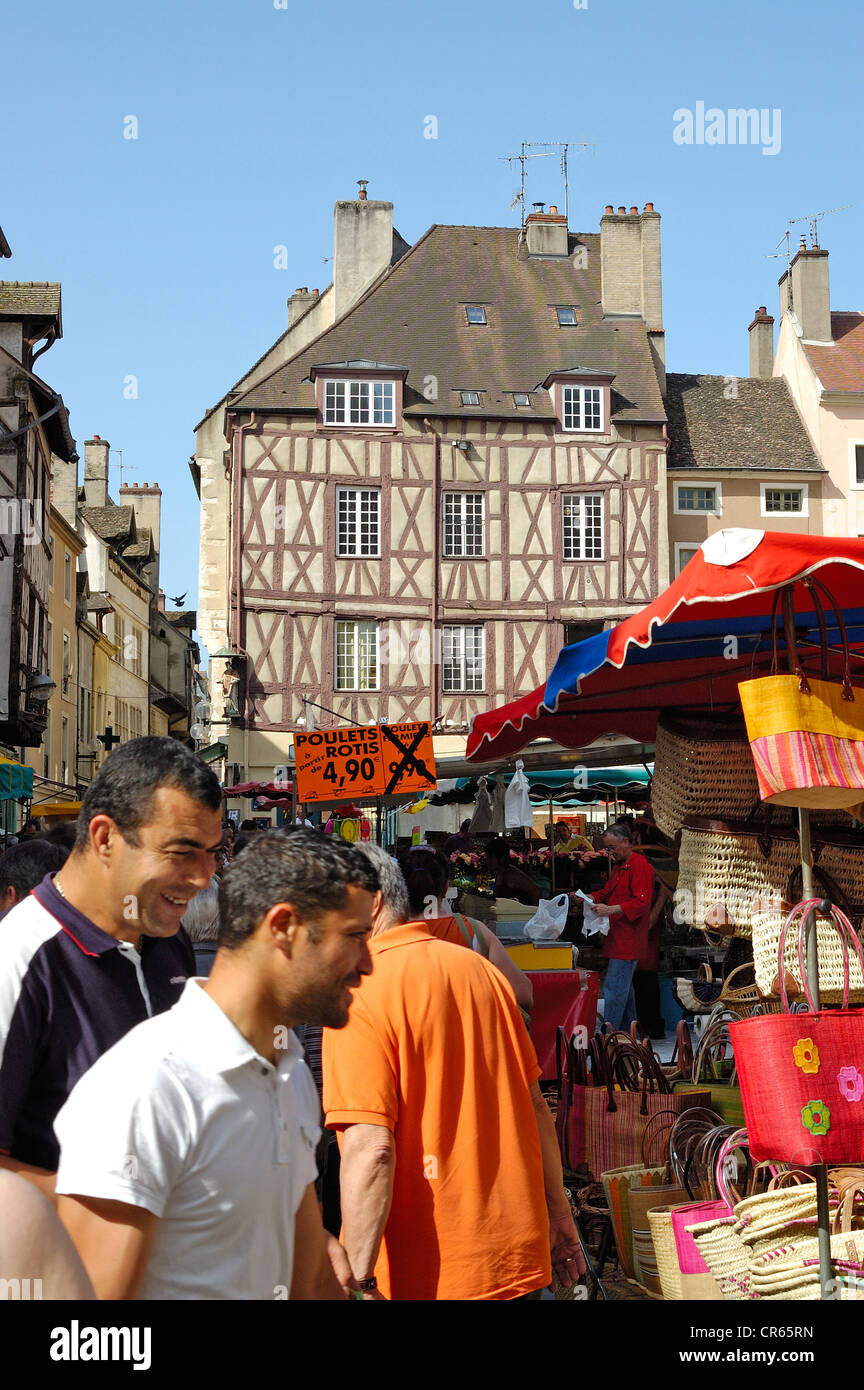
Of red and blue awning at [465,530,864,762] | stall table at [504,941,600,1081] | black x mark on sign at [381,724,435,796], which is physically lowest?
stall table at [504,941,600,1081]

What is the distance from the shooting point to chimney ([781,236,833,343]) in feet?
117

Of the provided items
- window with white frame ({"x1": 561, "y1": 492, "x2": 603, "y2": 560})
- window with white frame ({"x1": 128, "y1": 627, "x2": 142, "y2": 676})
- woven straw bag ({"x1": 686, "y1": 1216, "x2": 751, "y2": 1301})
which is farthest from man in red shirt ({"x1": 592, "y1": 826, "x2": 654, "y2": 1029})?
window with white frame ({"x1": 128, "y1": 627, "x2": 142, "y2": 676})

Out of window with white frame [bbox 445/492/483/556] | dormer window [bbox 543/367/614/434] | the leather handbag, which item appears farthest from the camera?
dormer window [bbox 543/367/614/434]

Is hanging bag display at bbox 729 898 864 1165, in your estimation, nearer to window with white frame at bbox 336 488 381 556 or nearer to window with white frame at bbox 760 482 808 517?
window with white frame at bbox 336 488 381 556

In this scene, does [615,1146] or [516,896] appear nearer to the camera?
[615,1146]

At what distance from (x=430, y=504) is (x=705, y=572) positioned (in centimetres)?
2671

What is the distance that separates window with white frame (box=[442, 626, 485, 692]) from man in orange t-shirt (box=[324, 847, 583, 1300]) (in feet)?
89.3

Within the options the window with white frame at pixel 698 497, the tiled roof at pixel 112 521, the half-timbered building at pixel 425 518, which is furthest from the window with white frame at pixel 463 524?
the tiled roof at pixel 112 521

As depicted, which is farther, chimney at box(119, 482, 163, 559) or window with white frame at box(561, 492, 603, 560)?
chimney at box(119, 482, 163, 559)

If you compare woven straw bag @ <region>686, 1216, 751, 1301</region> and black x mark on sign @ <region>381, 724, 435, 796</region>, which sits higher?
black x mark on sign @ <region>381, 724, 435, 796</region>

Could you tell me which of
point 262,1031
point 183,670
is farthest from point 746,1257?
point 183,670
